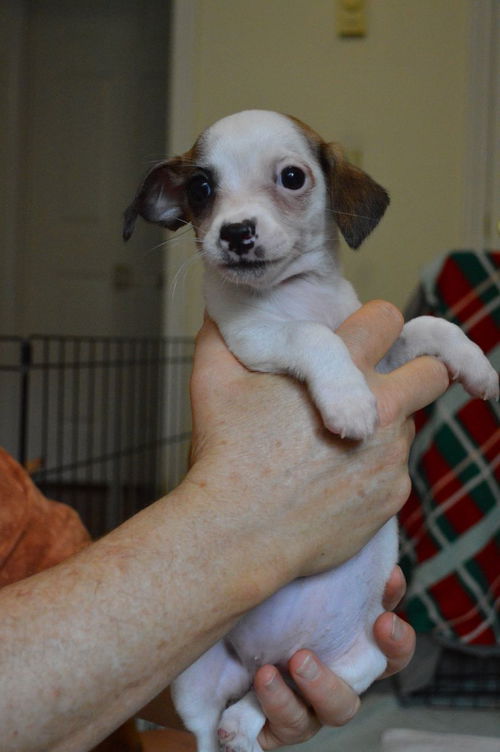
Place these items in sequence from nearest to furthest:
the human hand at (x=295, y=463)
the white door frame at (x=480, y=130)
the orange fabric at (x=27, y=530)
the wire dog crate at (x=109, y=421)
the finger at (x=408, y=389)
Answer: the human hand at (x=295, y=463), the finger at (x=408, y=389), the orange fabric at (x=27, y=530), the white door frame at (x=480, y=130), the wire dog crate at (x=109, y=421)

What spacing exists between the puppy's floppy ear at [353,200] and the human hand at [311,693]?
48 centimetres

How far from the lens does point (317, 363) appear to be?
1027 mm

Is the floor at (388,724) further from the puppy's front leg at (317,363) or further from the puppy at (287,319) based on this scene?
the puppy's front leg at (317,363)

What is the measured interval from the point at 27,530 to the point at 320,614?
1.54 feet

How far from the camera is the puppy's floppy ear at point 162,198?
1.33 metres

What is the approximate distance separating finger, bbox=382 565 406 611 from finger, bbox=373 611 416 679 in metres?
0.05

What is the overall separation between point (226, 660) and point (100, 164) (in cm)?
438

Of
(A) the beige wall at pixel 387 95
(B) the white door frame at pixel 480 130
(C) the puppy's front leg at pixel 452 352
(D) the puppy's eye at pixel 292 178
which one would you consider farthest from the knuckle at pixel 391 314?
(B) the white door frame at pixel 480 130

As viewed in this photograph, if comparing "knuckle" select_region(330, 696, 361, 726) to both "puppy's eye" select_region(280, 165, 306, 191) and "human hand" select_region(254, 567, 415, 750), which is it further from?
"puppy's eye" select_region(280, 165, 306, 191)

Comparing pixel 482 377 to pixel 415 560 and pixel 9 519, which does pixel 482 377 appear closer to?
pixel 9 519

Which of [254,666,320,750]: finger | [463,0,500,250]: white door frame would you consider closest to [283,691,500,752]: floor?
[254,666,320,750]: finger

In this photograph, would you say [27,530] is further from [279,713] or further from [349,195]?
[349,195]

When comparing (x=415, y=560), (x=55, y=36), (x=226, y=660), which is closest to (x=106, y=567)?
(x=226, y=660)

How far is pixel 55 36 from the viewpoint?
5.15m
